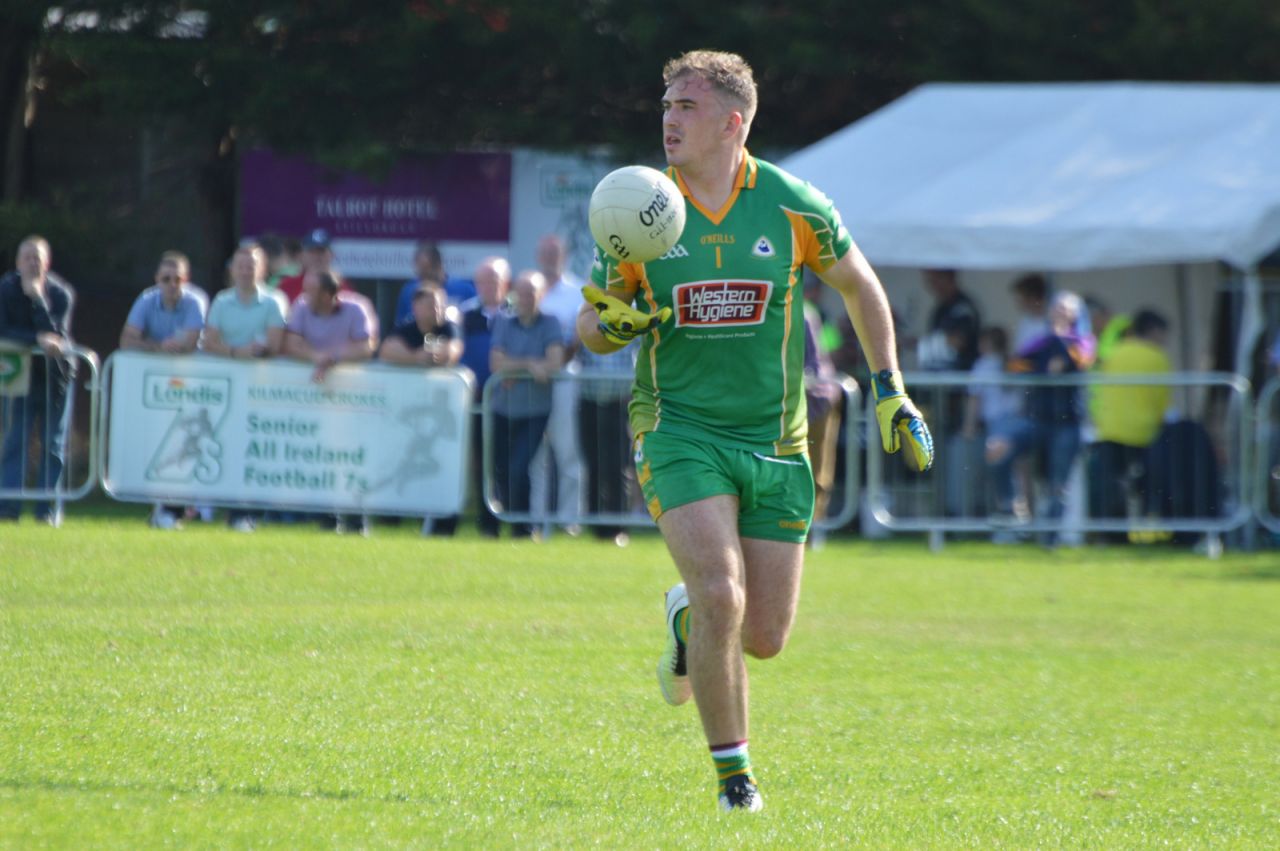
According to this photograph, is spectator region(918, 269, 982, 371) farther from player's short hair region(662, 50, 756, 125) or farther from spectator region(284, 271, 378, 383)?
player's short hair region(662, 50, 756, 125)

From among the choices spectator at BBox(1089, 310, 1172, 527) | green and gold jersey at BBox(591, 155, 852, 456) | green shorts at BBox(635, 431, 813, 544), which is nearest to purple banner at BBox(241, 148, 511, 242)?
spectator at BBox(1089, 310, 1172, 527)

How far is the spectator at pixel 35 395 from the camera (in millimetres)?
14102

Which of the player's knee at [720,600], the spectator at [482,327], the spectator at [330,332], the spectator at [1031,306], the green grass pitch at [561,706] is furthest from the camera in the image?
the spectator at [1031,306]

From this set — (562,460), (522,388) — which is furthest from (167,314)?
(562,460)

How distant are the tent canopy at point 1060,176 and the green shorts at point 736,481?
422 inches

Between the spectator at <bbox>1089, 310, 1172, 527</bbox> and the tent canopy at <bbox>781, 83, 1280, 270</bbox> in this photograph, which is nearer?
the spectator at <bbox>1089, 310, 1172, 527</bbox>

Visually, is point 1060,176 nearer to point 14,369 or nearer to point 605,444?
point 605,444

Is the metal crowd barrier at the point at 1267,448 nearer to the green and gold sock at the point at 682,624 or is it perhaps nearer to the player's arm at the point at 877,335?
the player's arm at the point at 877,335

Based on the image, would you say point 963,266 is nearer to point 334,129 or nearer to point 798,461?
point 334,129

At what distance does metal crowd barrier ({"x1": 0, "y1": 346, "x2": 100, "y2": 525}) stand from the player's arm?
30.3ft

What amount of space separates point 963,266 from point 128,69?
1056 centimetres

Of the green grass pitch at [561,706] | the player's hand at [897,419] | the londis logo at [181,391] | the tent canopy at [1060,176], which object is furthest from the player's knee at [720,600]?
the tent canopy at [1060,176]

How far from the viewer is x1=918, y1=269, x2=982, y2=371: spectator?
1638 centimetres

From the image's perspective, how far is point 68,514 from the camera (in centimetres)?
1470
